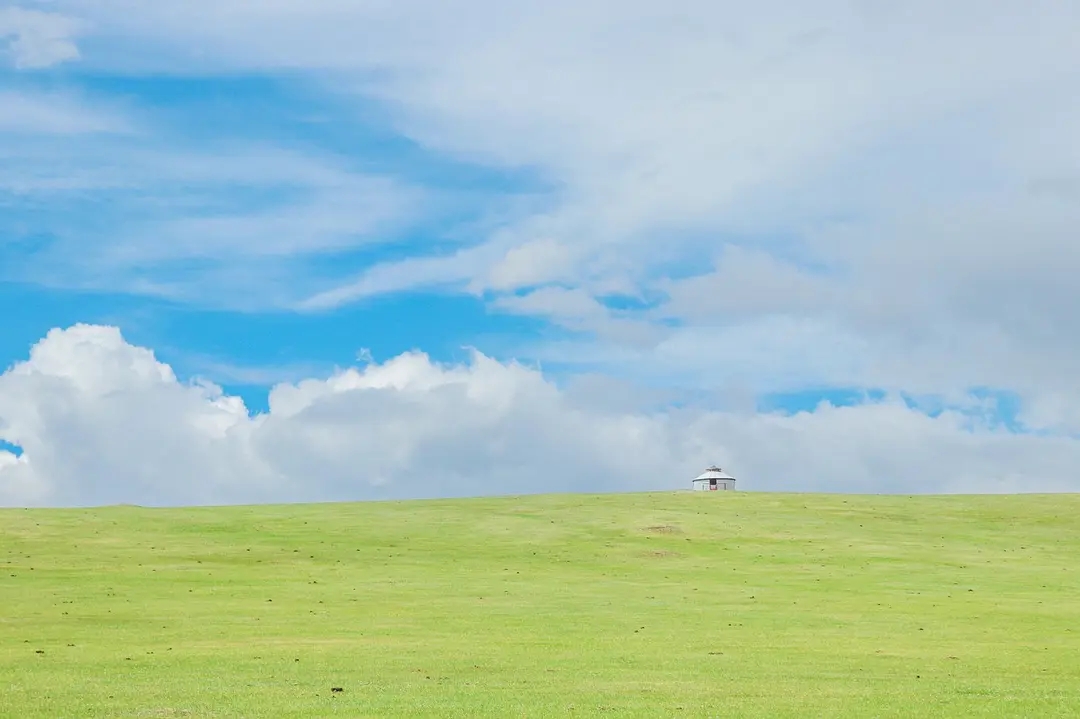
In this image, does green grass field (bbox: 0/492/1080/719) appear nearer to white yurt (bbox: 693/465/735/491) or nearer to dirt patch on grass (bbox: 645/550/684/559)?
dirt patch on grass (bbox: 645/550/684/559)

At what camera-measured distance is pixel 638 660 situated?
110 feet

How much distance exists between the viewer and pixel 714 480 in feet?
402

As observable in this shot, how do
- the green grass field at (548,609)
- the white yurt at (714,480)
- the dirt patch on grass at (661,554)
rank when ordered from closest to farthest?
the green grass field at (548,609), the dirt patch on grass at (661,554), the white yurt at (714,480)

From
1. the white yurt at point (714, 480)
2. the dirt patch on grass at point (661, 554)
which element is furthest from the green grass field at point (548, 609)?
the white yurt at point (714, 480)

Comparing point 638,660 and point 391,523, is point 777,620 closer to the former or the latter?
point 638,660

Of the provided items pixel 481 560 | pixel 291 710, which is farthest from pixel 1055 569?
pixel 291 710

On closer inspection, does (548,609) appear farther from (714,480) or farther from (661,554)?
(714,480)

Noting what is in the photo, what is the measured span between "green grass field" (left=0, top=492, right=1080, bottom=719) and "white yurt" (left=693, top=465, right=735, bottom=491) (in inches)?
1051

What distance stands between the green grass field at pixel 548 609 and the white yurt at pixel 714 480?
2669cm

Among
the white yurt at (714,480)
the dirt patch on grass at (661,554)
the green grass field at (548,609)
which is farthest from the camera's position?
the white yurt at (714,480)

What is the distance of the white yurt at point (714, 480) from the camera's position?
12250 centimetres

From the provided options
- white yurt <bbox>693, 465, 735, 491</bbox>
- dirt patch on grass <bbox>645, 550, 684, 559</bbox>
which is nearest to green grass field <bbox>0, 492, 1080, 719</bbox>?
dirt patch on grass <bbox>645, 550, 684, 559</bbox>

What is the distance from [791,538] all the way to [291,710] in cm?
5642

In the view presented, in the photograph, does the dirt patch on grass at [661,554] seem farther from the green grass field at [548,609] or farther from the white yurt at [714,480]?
the white yurt at [714,480]
